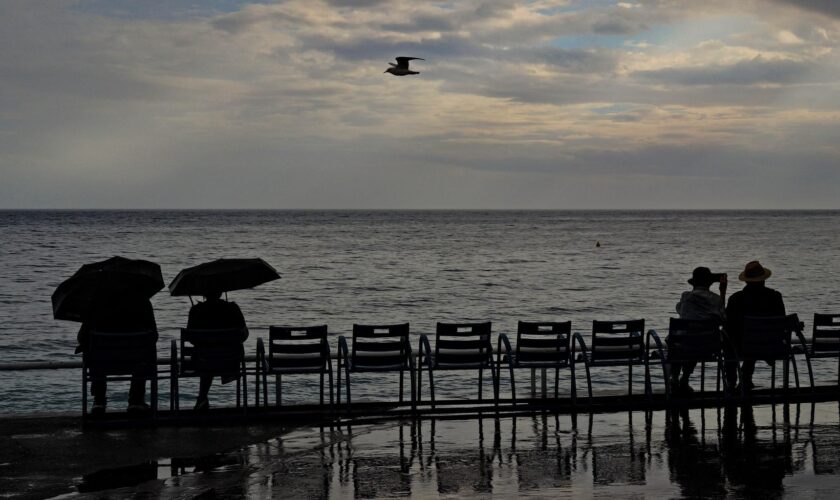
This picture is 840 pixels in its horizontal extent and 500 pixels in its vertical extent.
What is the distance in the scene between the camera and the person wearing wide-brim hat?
41.8ft

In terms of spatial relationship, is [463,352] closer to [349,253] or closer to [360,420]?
[360,420]

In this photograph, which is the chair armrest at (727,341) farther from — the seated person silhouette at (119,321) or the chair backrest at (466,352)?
the seated person silhouette at (119,321)

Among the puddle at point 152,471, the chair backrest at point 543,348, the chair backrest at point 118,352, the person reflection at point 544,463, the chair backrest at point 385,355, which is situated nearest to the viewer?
the person reflection at point 544,463

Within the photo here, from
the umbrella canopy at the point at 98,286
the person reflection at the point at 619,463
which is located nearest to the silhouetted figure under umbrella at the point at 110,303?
the umbrella canopy at the point at 98,286

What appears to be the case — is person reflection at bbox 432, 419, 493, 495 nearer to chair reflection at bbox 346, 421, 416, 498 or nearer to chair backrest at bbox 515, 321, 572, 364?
chair reflection at bbox 346, 421, 416, 498

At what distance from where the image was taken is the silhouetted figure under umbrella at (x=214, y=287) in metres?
11.9

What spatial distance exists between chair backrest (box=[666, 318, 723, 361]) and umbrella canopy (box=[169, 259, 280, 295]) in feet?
15.7

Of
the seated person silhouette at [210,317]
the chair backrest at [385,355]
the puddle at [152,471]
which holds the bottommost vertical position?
the puddle at [152,471]

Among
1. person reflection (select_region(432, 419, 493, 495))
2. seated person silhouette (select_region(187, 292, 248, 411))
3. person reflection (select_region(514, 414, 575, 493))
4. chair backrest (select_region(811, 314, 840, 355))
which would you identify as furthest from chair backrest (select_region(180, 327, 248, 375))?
chair backrest (select_region(811, 314, 840, 355))

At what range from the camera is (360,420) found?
38.0 feet

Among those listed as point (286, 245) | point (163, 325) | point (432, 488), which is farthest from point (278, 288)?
point (286, 245)

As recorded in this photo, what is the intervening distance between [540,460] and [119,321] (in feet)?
16.8

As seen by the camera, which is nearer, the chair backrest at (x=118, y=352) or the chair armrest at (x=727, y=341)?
the chair backrest at (x=118, y=352)

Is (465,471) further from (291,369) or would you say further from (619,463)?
(291,369)
